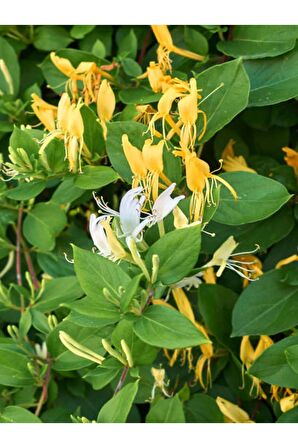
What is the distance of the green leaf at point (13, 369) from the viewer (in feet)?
2.46

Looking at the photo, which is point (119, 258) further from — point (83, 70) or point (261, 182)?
point (83, 70)

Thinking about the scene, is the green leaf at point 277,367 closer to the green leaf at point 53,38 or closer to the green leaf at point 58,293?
the green leaf at point 58,293

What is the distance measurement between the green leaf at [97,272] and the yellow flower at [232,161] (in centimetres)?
31

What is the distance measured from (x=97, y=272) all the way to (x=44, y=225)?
0.35 metres

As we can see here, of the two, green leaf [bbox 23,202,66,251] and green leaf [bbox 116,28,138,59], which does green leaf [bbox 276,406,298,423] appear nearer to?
green leaf [bbox 23,202,66,251]

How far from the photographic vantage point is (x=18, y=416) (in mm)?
716

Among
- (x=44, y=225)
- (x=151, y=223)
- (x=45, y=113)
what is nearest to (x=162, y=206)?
(x=151, y=223)

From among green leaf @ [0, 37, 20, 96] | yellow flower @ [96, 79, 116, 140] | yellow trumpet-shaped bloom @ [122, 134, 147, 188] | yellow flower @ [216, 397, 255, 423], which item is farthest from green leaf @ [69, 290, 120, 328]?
green leaf @ [0, 37, 20, 96]

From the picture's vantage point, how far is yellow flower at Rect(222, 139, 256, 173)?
846mm

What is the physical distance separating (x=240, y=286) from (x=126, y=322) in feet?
1.16

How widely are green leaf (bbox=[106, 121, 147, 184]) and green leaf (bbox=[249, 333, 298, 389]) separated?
0.23m

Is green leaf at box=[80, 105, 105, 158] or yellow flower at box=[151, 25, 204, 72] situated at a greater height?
yellow flower at box=[151, 25, 204, 72]

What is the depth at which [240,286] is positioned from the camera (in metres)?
0.93

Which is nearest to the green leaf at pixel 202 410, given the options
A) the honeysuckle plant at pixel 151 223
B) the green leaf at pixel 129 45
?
the honeysuckle plant at pixel 151 223
